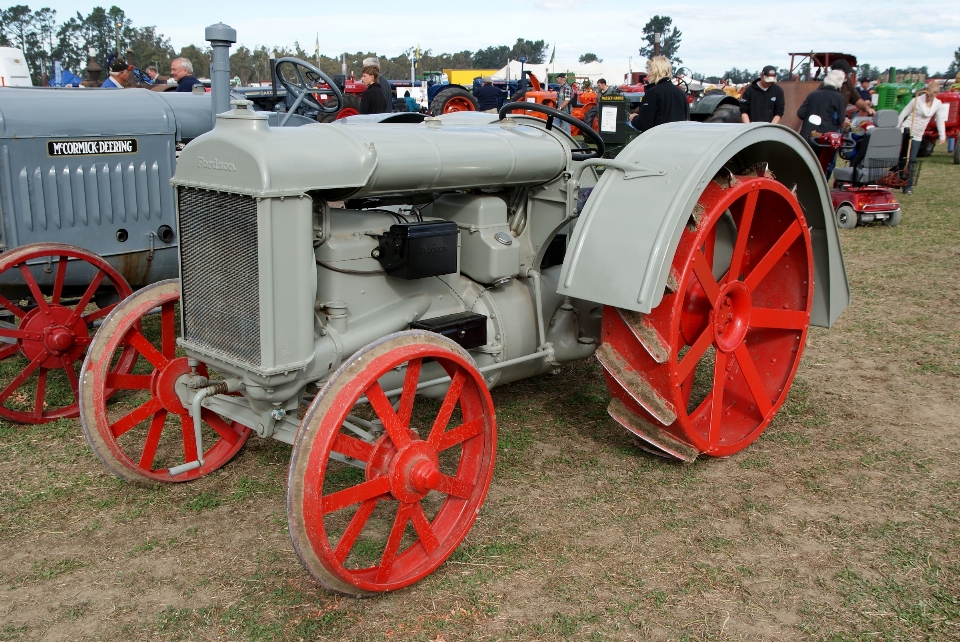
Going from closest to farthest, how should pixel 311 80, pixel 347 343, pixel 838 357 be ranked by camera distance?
pixel 347 343 < pixel 838 357 < pixel 311 80

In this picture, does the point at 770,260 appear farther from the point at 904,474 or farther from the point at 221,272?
the point at 221,272

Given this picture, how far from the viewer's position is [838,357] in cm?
471

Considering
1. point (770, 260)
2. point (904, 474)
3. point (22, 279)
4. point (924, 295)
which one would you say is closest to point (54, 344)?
point (22, 279)

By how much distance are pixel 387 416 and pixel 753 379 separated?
177 centimetres

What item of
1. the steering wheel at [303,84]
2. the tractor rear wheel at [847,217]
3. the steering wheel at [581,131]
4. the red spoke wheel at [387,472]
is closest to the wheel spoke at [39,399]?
the red spoke wheel at [387,472]

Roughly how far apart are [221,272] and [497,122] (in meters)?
1.47

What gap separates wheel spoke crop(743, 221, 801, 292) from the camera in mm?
3357

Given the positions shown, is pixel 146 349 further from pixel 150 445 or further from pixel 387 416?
pixel 387 416

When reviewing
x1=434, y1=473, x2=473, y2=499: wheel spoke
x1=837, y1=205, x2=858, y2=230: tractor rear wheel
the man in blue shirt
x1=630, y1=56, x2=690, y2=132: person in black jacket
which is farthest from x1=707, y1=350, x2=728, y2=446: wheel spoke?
x1=837, y1=205, x2=858, y2=230: tractor rear wheel

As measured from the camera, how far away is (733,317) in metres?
3.37

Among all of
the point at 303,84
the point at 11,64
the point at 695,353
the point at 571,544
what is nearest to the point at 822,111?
the point at 303,84

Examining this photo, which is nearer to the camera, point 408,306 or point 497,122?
point 408,306

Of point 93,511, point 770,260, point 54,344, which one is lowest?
point 93,511

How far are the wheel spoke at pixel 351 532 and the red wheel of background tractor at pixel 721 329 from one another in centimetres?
107
